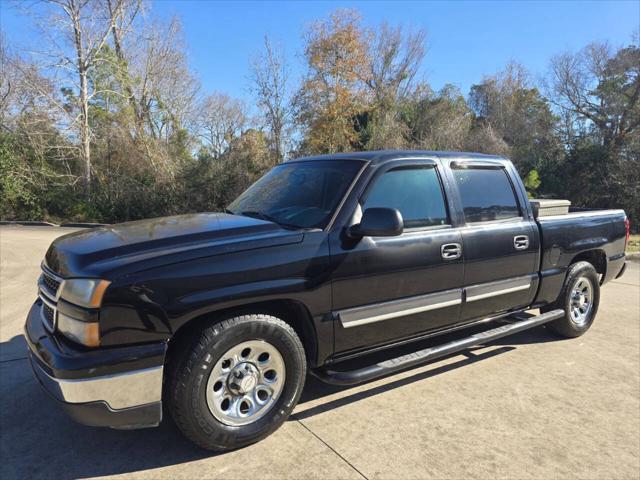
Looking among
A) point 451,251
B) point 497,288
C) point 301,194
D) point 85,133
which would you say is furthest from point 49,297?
point 85,133

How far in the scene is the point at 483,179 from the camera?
428 centimetres

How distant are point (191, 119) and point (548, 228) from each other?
2654 centimetres

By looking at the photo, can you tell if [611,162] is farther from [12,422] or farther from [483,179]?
[12,422]

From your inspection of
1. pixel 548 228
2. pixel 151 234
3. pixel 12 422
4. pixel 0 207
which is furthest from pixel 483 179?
pixel 0 207

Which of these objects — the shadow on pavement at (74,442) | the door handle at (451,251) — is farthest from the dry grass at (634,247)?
the shadow on pavement at (74,442)

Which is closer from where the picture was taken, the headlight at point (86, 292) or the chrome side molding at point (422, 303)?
the headlight at point (86, 292)

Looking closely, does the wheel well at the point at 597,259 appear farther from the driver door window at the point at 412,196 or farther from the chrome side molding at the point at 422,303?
the driver door window at the point at 412,196

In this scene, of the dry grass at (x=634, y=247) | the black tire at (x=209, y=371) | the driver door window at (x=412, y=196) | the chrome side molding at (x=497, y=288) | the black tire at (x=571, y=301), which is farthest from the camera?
the dry grass at (x=634, y=247)

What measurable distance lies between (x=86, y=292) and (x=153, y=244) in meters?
0.48

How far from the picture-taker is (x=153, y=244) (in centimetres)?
281

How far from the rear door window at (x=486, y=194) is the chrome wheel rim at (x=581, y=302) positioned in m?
1.38

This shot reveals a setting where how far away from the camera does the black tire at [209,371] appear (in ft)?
8.69

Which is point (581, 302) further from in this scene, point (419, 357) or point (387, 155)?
point (387, 155)

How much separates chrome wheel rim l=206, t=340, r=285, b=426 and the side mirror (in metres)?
1.00
